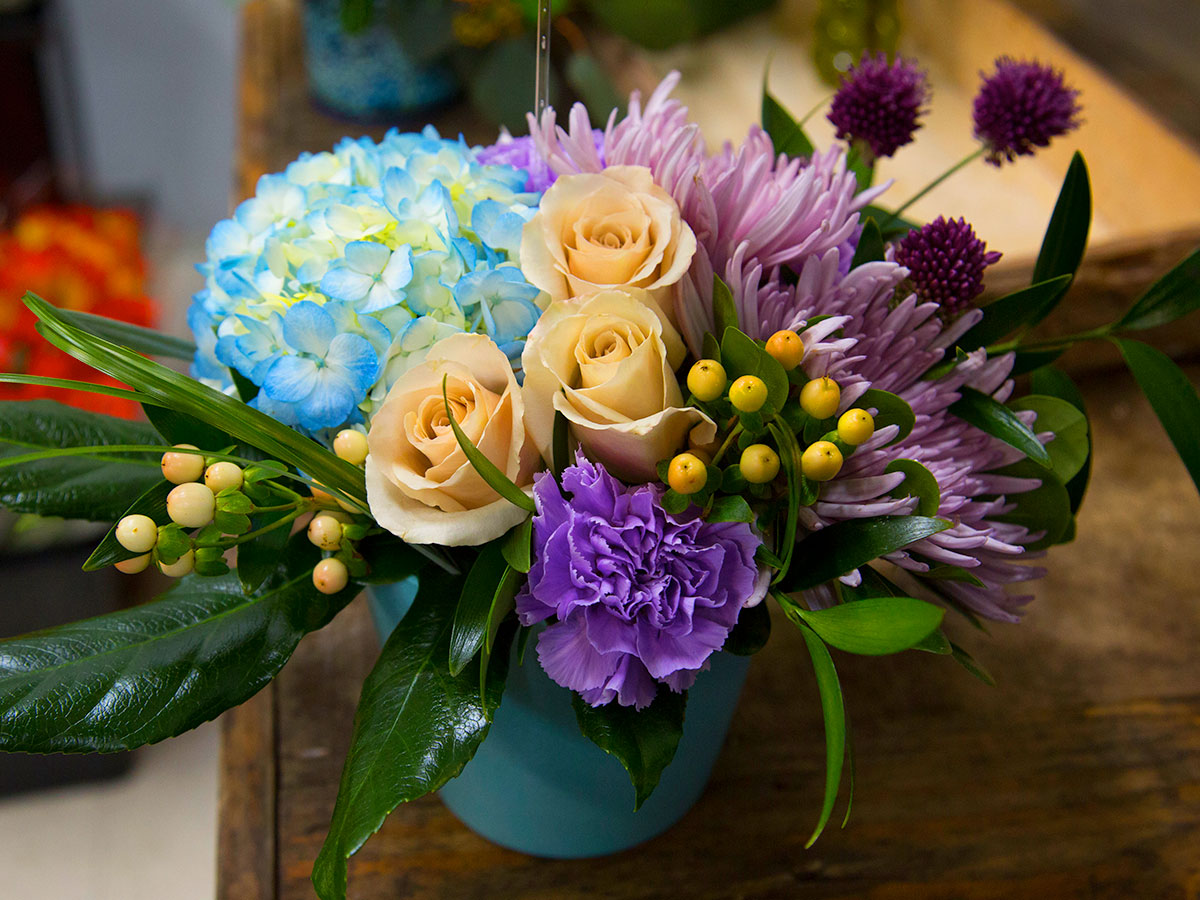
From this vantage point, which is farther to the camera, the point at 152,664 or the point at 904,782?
the point at 904,782

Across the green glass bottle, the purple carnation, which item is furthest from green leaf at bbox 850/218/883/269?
the green glass bottle

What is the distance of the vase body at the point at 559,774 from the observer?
0.38 metres

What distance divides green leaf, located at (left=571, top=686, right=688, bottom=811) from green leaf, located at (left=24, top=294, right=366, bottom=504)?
0.12 meters

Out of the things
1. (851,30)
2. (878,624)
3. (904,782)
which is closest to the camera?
(878,624)

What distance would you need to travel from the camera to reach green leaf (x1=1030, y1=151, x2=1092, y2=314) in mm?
388

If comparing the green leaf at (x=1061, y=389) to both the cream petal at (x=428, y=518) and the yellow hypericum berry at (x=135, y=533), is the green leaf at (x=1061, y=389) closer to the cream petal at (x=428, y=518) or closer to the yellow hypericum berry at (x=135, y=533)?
the cream petal at (x=428, y=518)

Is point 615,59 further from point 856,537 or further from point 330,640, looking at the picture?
point 856,537

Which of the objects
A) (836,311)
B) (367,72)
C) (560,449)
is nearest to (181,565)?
(560,449)

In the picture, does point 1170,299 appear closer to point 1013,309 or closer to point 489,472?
point 1013,309

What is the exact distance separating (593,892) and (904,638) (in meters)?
0.24

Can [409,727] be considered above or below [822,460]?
below

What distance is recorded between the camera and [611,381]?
0.30 meters

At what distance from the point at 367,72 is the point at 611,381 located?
0.81 m

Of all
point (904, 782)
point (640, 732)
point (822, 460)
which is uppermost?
point (822, 460)
